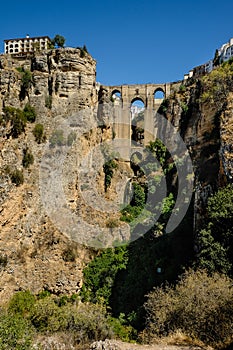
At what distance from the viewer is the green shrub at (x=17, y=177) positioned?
23386 mm

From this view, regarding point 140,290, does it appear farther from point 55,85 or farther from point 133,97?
point 133,97

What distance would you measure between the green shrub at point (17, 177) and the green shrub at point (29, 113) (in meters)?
4.22

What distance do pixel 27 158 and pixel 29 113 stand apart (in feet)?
11.8

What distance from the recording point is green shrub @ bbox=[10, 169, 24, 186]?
2339cm

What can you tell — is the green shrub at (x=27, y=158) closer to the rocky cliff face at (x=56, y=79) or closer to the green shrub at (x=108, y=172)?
the rocky cliff face at (x=56, y=79)

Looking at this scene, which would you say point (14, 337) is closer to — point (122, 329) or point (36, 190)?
point (122, 329)

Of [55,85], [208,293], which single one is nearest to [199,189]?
[208,293]

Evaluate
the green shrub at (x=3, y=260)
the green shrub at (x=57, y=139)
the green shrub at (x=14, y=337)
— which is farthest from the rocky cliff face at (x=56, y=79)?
the green shrub at (x=14, y=337)

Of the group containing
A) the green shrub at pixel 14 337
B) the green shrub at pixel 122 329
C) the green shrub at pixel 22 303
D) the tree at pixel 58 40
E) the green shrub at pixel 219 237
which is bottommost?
the green shrub at pixel 122 329

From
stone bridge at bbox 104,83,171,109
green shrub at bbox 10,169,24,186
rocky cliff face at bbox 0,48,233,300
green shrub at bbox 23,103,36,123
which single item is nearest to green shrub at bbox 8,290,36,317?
rocky cliff face at bbox 0,48,233,300

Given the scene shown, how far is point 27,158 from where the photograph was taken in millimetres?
24438

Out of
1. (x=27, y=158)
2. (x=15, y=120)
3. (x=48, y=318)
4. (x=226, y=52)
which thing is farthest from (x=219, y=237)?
(x=226, y=52)

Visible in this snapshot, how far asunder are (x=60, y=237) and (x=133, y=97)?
59.5ft

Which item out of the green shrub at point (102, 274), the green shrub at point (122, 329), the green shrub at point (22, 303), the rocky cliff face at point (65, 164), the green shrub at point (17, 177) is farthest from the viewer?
the green shrub at point (102, 274)
